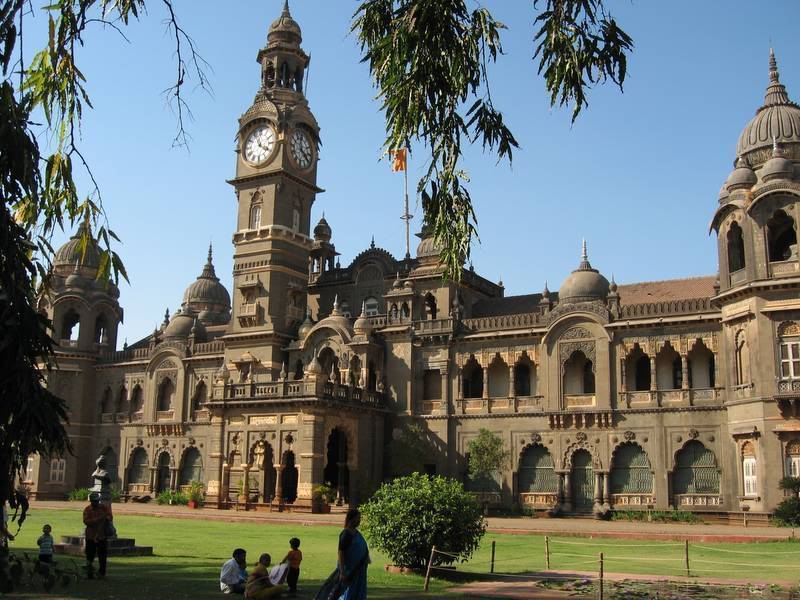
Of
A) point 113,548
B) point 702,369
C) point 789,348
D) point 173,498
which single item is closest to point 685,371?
point 702,369

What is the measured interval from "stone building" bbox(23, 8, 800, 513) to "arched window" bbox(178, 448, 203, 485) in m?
0.09

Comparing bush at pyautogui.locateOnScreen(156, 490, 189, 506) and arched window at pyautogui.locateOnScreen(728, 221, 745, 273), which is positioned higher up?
arched window at pyautogui.locateOnScreen(728, 221, 745, 273)

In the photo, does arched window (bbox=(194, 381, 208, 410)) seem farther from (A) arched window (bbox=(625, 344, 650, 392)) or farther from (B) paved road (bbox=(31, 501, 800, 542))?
(A) arched window (bbox=(625, 344, 650, 392))

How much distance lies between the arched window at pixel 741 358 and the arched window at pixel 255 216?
82.3 ft

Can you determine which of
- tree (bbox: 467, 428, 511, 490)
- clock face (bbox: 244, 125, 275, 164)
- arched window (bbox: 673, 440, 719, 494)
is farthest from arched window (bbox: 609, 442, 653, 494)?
clock face (bbox: 244, 125, 275, 164)

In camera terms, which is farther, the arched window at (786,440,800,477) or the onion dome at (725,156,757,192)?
the onion dome at (725,156,757,192)

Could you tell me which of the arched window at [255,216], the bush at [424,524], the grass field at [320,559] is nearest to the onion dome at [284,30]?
the arched window at [255,216]

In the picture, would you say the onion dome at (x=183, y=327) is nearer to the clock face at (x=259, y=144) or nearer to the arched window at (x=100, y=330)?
the arched window at (x=100, y=330)

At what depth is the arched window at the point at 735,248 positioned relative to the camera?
3312 cm

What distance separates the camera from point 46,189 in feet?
26.8

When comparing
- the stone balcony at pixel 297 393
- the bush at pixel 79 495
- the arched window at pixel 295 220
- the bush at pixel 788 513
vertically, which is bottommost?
the bush at pixel 79 495

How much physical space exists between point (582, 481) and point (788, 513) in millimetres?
9881

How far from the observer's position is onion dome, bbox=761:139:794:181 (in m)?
32.0

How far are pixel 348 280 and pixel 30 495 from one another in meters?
21.9
